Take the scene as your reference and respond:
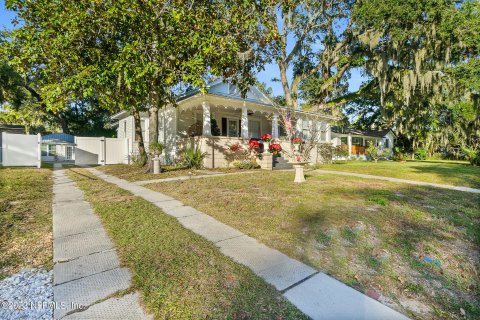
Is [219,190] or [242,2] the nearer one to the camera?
[219,190]

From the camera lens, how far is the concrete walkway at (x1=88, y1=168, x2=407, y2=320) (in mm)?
1840

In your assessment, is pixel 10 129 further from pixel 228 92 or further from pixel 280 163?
pixel 280 163

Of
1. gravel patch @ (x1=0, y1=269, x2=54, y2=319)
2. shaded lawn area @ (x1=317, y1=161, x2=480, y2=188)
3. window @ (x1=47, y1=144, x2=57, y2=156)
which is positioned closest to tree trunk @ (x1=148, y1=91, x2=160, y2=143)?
gravel patch @ (x1=0, y1=269, x2=54, y2=319)

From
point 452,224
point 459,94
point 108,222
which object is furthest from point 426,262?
point 459,94

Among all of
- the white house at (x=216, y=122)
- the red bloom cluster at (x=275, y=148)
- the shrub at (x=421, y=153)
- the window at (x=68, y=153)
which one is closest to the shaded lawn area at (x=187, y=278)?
the white house at (x=216, y=122)

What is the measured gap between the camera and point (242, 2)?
8.91 m

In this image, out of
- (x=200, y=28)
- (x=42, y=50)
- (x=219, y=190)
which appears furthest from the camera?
(x=200, y=28)

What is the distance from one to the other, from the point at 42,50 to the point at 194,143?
20.7 feet

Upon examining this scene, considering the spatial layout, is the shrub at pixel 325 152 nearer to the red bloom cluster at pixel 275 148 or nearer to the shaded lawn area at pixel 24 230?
the red bloom cluster at pixel 275 148

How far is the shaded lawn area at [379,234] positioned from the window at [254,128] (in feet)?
33.6

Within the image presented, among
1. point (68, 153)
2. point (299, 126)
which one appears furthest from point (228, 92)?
point (68, 153)

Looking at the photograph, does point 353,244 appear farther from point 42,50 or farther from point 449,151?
point 449,151

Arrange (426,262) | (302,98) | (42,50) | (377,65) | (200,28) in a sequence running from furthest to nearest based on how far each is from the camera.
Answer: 1. (302,98)
2. (377,65)
3. (200,28)
4. (42,50)
5. (426,262)

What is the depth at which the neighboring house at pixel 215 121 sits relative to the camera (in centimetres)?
1143
